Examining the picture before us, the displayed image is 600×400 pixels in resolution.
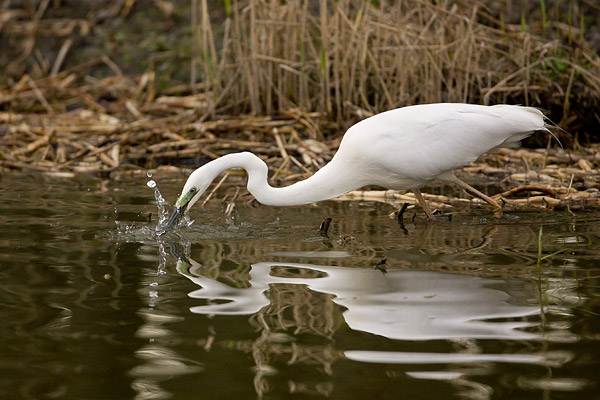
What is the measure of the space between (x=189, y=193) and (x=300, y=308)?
2.05m

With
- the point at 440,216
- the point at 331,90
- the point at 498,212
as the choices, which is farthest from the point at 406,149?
the point at 331,90

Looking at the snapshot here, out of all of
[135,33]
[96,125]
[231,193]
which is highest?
[135,33]

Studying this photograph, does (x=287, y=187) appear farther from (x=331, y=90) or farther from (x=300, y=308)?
(x=331, y=90)

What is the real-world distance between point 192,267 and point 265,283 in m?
0.66

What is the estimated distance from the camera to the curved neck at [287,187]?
19.8 ft

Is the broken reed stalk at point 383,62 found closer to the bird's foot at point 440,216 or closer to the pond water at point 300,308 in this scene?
the bird's foot at point 440,216

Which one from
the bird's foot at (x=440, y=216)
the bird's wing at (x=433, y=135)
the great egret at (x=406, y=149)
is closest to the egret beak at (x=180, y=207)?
the great egret at (x=406, y=149)

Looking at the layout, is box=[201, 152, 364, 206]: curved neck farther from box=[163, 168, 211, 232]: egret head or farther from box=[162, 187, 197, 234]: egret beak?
box=[162, 187, 197, 234]: egret beak

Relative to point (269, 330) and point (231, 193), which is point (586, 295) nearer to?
point (269, 330)

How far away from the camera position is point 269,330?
3670 mm

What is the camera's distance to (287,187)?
6.12 metres

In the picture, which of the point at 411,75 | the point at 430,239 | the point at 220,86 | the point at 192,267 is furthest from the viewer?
the point at 220,86

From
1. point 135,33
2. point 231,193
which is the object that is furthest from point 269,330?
point 135,33

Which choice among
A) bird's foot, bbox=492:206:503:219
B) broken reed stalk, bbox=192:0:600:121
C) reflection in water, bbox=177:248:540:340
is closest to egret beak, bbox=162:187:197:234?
reflection in water, bbox=177:248:540:340
